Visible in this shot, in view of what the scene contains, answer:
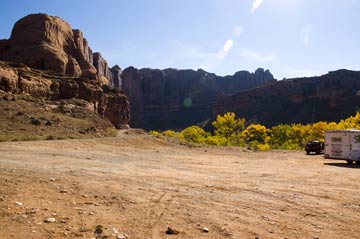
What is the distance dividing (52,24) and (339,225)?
81489mm

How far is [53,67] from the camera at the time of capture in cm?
6606

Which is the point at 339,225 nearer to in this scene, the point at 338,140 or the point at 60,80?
the point at 338,140

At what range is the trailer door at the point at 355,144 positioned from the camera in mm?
20797

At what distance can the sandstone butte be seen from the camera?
47156 mm

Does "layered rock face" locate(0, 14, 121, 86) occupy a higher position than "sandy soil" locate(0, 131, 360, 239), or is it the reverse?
"layered rock face" locate(0, 14, 121, 86)

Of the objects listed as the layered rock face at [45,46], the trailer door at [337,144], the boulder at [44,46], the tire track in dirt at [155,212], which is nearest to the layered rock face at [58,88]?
the layered rock face at [45,46]

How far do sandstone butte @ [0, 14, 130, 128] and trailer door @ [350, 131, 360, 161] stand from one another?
37.3 m

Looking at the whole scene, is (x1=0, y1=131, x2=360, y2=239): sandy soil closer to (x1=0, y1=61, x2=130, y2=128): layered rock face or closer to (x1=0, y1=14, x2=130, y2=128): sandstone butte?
(x1=0, y1=61, x2=130, y2=128): layered rock face

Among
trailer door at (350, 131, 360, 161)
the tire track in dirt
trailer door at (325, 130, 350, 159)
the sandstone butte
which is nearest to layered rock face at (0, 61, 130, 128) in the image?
the sandstone butte

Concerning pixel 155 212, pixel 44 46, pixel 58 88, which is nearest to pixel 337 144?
pixel 155 212

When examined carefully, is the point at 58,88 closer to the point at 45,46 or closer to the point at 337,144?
the point at 45,46

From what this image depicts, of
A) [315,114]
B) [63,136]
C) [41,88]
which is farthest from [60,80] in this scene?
[315,114]

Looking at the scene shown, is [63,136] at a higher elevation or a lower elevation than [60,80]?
lower

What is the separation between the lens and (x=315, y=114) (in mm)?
118812
